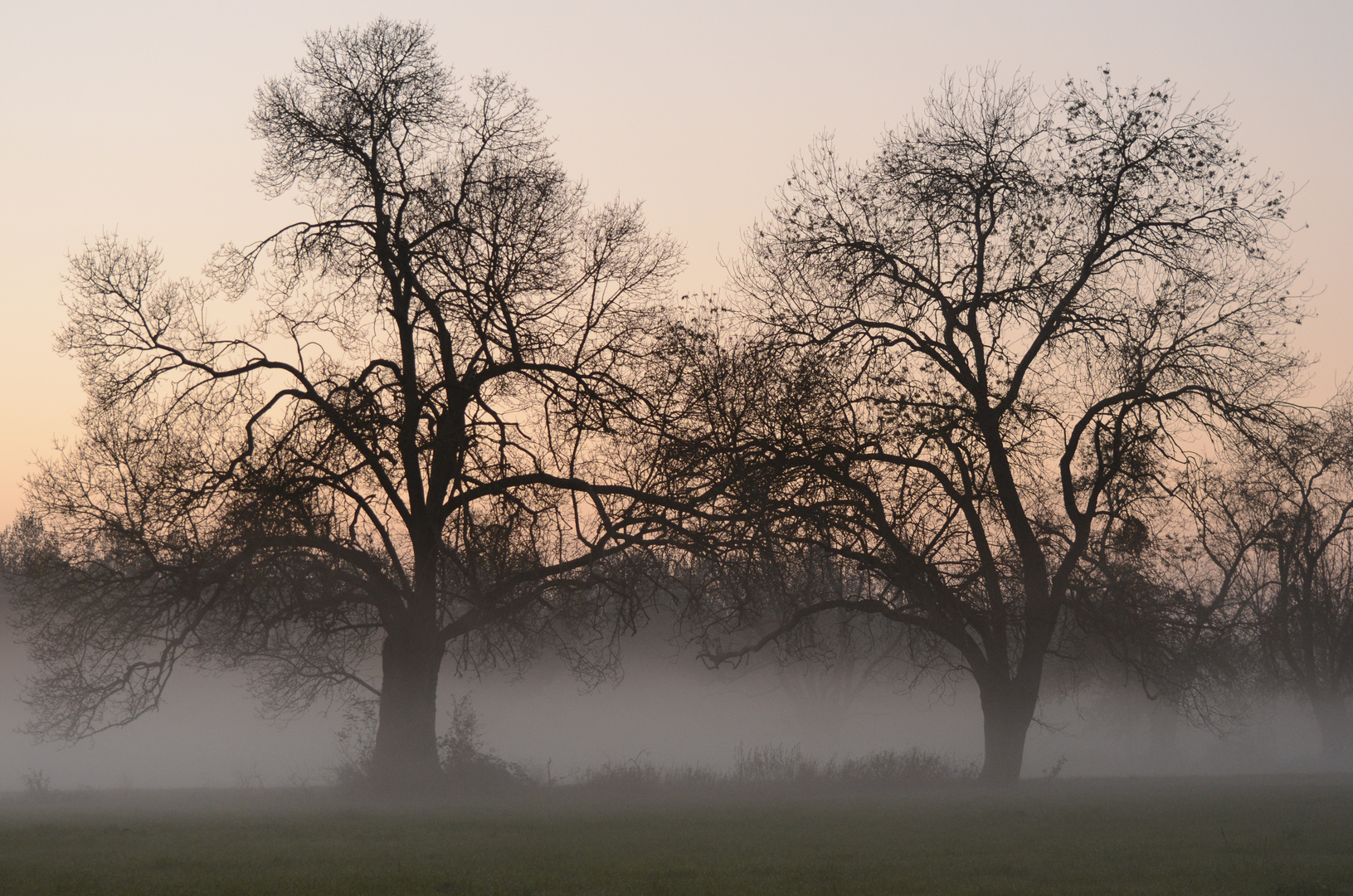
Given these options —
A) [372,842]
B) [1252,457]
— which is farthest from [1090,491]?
[372,842]

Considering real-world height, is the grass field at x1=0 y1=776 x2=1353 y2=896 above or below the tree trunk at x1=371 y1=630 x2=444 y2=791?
below

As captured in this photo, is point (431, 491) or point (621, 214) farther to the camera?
point (621, 214)

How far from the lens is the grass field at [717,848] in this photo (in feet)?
30.4

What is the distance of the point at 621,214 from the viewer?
23.0 metres

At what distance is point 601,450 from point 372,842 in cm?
956

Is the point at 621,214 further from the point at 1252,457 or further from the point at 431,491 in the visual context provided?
the point at 1252,457

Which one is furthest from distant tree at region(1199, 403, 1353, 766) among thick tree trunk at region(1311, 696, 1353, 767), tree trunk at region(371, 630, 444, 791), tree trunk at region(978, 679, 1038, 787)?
tree trunk at region(371, 630, 444, 791)

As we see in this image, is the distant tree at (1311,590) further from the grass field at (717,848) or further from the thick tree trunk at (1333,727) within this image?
the grass field at (717,848)

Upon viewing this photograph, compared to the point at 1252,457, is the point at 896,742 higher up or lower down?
lower down

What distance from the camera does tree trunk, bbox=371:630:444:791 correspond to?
72.1 feet

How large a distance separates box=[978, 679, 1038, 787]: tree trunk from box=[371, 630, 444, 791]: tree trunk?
11.4 meters

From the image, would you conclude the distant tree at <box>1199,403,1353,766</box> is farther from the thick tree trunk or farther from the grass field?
the grass field

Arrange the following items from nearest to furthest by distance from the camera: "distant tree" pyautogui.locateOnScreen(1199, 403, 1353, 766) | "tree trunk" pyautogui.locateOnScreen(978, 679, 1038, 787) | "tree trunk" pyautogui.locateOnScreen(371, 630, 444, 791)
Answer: "tree trunk" pyautogui.locateOnScreen(371, 630, 444, 791), "tree trunk" pyautogui.locateOnScreen(978, 679, 1038, 787), "distant tree" pyautogui.locateOnScreen(1199, 403, 1353, 766)

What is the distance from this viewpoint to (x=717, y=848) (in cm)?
1198
